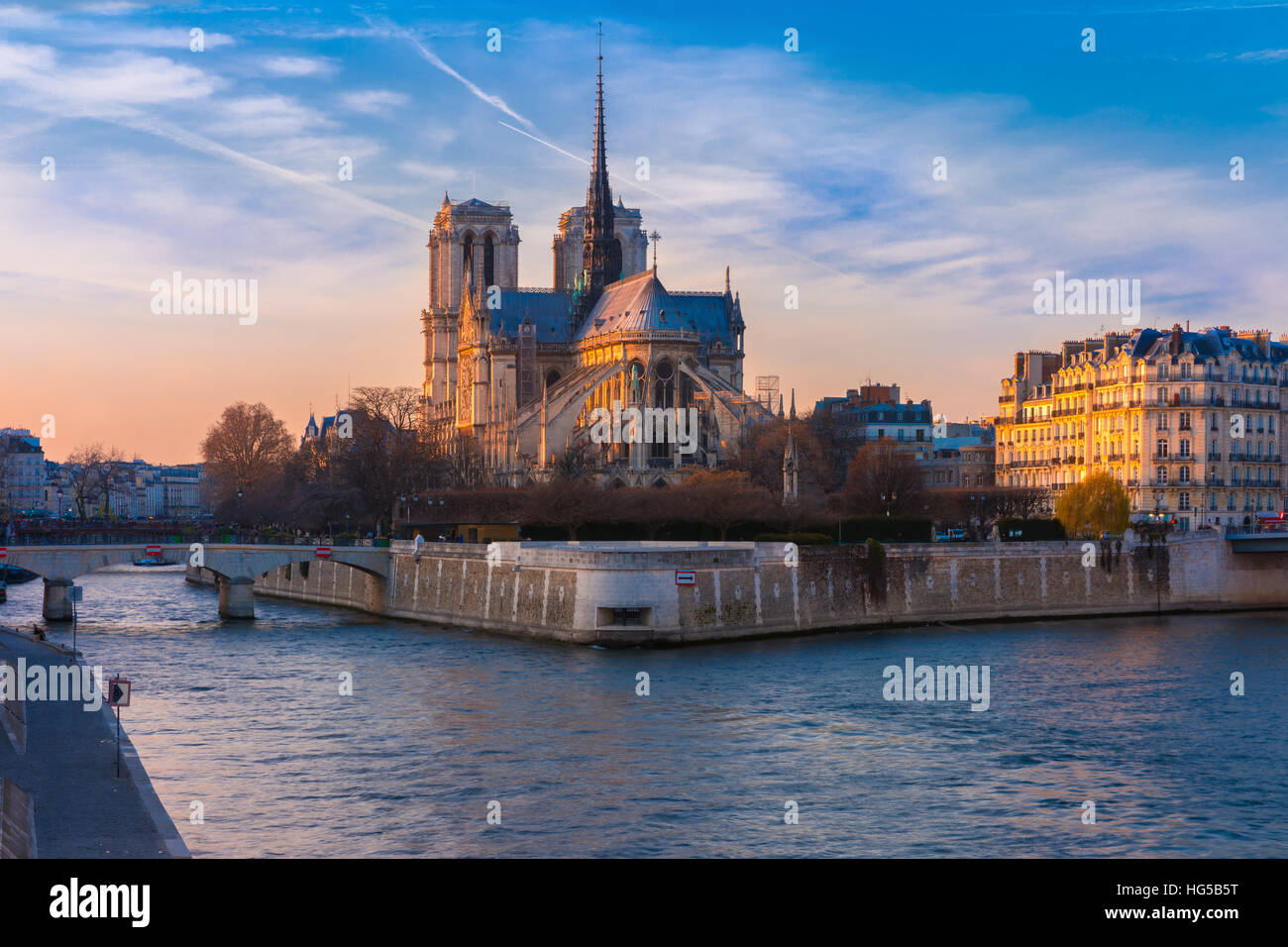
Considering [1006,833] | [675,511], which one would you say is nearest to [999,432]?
[675,511]

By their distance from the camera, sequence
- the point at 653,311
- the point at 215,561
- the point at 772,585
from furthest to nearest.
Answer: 1. the point at 653,311
2. the point at 215,561
3. the point at 772,585

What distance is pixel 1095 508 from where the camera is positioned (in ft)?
196

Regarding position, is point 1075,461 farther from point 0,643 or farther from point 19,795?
point 19,795

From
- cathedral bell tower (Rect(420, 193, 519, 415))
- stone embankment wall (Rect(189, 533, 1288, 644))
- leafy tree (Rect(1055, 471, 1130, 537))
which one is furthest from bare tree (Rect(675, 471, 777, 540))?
cathedral bell tower (Rect(420, 193, 519, 415))

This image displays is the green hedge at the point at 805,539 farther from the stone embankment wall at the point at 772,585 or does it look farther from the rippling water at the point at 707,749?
the rippling water at the point at 707,749

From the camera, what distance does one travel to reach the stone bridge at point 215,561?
4895 cm

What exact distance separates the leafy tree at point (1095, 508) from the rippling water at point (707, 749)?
1653cm

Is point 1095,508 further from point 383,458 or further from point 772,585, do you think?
point 383,458

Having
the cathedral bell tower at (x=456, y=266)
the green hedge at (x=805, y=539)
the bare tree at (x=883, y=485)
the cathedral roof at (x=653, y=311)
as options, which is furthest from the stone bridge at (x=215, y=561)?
the cathedral bell tower at (x=456, y=266)

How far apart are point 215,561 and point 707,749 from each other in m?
29.5

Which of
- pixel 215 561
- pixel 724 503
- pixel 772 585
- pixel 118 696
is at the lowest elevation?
pixel 118 696

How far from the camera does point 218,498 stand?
11219 cm

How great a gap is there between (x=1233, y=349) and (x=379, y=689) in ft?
153

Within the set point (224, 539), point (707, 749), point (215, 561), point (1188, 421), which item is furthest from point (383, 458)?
point (707, 749)
